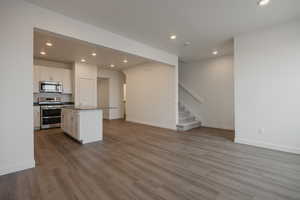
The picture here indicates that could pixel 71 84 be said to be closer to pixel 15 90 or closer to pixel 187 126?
pixel 15 90

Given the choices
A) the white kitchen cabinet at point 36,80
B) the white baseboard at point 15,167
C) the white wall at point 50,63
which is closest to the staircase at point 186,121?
the white baseboard at point 15,167

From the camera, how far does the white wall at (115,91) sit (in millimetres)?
7852

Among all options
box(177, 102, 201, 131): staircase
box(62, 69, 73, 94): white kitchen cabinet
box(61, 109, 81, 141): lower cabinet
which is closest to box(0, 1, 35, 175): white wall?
box(61, 109, 81, 141): lower cabinet

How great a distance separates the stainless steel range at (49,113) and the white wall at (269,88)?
6.46 metres

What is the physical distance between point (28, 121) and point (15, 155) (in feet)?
1.80

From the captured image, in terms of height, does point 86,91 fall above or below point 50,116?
above

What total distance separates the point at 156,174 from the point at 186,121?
3.92 m

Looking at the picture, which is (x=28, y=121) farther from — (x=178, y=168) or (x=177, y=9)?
(x=177, y=9)

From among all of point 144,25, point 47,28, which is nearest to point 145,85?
point 144,25

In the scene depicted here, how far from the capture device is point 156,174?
2.18m

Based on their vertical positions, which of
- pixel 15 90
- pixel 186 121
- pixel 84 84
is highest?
pixel 84 84

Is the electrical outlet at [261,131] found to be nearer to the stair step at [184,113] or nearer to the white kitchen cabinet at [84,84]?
the stair step at [184,113]

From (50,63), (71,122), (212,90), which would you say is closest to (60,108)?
(50,63)

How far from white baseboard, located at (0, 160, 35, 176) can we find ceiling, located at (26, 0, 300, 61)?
267 cm
